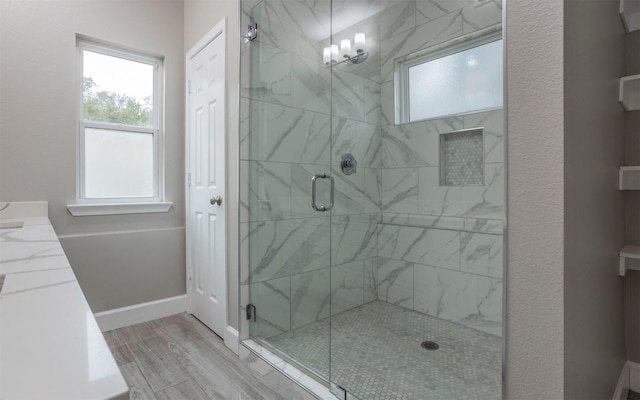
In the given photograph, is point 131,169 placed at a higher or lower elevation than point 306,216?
higher

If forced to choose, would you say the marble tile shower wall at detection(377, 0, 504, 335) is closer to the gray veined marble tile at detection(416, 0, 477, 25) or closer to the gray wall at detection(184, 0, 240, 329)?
the gray veined marble tile at detection(416, 0, 477, 25)

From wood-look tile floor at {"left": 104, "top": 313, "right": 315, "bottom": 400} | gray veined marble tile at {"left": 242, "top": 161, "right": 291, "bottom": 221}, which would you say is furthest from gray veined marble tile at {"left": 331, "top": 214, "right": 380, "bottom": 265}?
wood-look tile floor at {"left": 104, "top": 313, "right": 315, "bottom": 400}

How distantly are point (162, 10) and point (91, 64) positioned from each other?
72 cm

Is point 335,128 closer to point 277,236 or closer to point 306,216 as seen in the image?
point 306,216

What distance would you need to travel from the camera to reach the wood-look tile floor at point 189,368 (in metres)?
1.69

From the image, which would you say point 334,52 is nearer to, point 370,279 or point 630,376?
point 370,279

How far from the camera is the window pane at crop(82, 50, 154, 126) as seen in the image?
8.07 ft

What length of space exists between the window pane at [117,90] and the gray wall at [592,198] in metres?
2.80

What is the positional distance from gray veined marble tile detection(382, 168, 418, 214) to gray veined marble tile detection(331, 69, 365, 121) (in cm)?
57

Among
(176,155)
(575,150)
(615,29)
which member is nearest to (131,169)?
(176,155)

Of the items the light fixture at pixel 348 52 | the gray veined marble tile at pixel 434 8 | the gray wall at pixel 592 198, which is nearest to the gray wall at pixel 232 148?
the light fixture at pixel 348 52

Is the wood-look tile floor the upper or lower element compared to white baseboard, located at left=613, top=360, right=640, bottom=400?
lower

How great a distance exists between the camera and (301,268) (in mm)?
2277

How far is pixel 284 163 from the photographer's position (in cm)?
222
